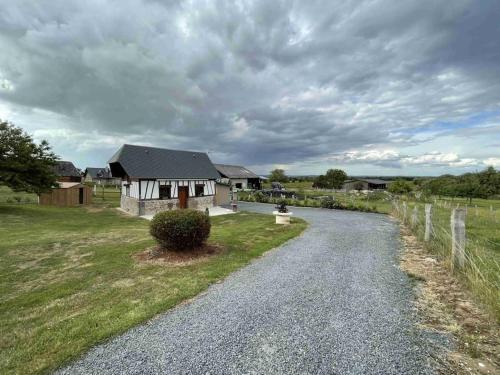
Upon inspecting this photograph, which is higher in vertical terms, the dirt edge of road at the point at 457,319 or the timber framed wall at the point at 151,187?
the timber framed wall at the point at 151,187

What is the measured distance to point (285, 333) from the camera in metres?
3.80

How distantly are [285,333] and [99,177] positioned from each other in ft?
242

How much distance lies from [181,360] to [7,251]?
381 inches

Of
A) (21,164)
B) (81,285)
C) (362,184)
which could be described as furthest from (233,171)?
(81,285)

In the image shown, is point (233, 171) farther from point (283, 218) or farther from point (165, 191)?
point (283, 218)

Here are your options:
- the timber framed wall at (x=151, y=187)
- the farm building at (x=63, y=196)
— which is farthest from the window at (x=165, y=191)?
the farm building at (x=63, y=196)

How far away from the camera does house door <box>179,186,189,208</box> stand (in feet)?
71.8

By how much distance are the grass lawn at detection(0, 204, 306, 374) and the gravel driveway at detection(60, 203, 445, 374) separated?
43 cm

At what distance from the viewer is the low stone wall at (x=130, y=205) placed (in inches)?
766

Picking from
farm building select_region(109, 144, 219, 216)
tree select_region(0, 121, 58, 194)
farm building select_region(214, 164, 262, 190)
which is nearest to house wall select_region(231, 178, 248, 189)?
farm building select_region(214, 164, 262, 190)

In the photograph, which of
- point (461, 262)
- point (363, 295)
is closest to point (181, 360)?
point (363, 295)

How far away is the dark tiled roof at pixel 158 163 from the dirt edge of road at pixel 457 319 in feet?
60.0

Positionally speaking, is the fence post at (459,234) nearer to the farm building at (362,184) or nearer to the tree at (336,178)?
the tree at (336,178)

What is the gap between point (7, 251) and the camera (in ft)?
29.7
